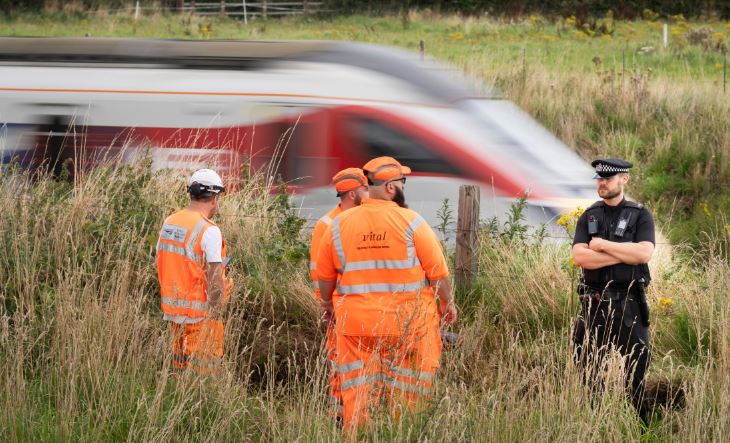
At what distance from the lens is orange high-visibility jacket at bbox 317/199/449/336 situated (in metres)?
5.55

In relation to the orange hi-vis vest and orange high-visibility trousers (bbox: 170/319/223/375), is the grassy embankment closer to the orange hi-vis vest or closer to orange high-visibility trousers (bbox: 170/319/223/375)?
orange high-visibility trousers (bbox: 170/319/223/375)

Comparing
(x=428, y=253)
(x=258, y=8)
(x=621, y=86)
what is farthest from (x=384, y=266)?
(x=258, y=8)

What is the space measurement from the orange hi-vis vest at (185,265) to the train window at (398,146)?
11.8 feet

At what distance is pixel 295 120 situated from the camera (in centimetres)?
973

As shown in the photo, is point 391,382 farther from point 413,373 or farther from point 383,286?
point 383,286

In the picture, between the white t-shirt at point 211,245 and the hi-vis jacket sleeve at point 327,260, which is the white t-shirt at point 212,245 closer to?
the white t-shirt at point 211,245

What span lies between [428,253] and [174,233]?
1522 mm

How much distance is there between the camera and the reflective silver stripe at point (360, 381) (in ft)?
17.7

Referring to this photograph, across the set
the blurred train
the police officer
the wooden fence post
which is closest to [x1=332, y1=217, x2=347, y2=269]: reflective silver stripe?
the police officer

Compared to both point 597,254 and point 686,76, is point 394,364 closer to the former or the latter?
point 597,254

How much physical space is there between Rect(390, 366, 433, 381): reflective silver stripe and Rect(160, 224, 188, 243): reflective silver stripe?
1527 millimetres

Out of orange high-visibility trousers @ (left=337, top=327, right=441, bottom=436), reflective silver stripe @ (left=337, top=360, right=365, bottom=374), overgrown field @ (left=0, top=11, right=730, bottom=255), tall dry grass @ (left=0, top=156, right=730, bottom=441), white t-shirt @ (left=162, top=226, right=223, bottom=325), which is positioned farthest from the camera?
overgrown field @ (left=0, top=11, right=730, bottom=255)

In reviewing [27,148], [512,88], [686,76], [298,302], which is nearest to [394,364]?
[298,302]

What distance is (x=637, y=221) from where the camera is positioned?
6.20 meters
